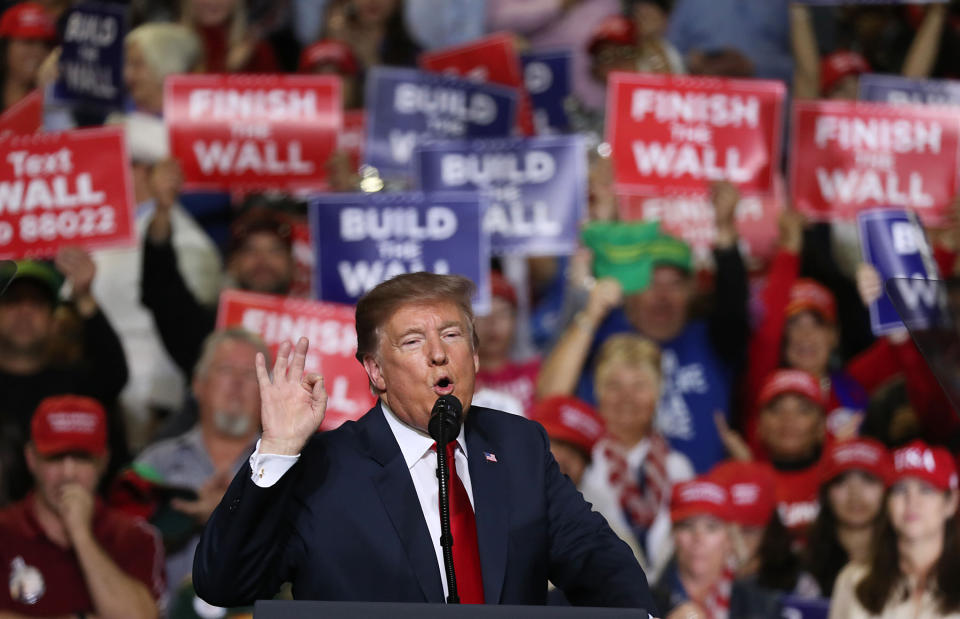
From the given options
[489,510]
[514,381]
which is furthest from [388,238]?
[489,510]

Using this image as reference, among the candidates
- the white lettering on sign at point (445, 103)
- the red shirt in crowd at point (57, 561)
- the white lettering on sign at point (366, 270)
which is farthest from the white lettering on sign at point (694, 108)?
the red shirt in crowd at point (57, 561)

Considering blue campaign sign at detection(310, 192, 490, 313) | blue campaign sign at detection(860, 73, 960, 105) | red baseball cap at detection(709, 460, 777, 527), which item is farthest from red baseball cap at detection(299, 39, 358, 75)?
red baseball cap at detection(709, 460, 777, 527)

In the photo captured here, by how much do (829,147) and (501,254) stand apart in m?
1.54

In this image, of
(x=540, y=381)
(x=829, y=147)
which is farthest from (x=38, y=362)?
(x=829, y=147)

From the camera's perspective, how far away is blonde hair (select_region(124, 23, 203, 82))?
25.1ft

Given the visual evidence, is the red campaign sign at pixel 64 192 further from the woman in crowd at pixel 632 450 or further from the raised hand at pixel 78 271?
the woman in crowd at pixel 632 450

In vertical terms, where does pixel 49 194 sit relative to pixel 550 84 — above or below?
below

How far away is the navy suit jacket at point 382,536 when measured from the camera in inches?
103

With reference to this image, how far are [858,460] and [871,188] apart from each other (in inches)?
70.0

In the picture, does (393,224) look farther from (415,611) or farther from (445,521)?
(415,611)

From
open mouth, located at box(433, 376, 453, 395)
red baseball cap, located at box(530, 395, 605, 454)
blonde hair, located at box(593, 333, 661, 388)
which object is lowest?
red baseball cap, located at box(530, 395, 605, 454)

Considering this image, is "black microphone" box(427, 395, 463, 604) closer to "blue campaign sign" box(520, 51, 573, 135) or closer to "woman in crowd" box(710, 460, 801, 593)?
"woman in crowd" box(710, 460, 801, 593)

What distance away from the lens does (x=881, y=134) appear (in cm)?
705

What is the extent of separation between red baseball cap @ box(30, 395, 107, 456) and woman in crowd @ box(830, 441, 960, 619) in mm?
2596
